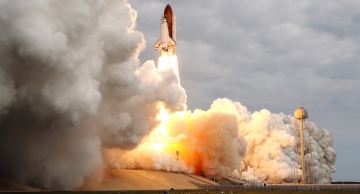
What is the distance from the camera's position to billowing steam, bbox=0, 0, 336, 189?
4881 centimetres

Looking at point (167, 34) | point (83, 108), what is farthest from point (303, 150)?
point (83, 108)

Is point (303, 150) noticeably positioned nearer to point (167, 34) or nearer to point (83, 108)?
point (167, 34)

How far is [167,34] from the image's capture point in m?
89.2

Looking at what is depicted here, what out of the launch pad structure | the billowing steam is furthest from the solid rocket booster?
the launch pad structure

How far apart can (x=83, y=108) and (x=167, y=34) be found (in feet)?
125

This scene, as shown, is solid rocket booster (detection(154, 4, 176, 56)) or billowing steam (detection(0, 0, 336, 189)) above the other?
solid rocket booster (detection(154, 4, 176, 56))

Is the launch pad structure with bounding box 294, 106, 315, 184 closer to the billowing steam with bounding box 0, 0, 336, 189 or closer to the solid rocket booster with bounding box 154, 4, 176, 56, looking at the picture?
the billowing steam with bounding box 0, 0, 336, 189

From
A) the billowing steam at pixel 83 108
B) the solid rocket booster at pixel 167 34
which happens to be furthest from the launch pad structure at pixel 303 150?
the solid rocket booster at pixel 167 34

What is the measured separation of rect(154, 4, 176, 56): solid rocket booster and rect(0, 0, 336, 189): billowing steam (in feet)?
6.05

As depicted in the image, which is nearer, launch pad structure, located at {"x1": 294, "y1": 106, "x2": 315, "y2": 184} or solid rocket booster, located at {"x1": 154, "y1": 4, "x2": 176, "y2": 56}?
solid rocket booster, located at {"x1": 154, "y1": 4, "x2": 176, "y2": 56}

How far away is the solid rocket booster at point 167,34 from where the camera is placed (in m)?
88.7

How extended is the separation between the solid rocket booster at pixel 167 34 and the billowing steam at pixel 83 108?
1.84m

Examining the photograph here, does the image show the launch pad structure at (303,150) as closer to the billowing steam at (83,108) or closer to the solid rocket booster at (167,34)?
the billowing steam at (83,108)

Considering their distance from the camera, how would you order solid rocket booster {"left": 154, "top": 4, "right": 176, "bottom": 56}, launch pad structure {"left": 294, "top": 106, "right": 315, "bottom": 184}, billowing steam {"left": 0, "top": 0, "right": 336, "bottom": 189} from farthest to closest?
launch pad structure {"left": 294, "top": 106, "right": 315, "bottom": 184} < solid rocket booster {"left": 154, "top": 4, "right": 176, "bottom": 56} < billowing steam {"left": 0, "top": 0, "right": 336, "bottom": 189}
